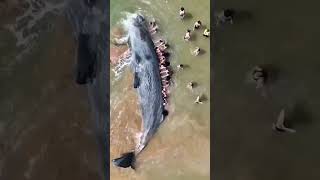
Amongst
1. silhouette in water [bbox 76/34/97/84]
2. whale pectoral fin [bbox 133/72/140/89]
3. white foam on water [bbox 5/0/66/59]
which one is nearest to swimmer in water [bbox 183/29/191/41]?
whale pectoral fin [bbox 133/72/140/89]
